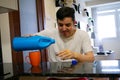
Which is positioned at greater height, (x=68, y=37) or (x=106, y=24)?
(x=106, y=24)

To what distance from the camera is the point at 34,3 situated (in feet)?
8.87

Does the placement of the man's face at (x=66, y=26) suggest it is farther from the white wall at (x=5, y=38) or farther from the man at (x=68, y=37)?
the white wall at (x=5, y=38)

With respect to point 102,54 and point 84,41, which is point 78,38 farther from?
point 102,54

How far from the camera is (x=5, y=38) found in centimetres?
207

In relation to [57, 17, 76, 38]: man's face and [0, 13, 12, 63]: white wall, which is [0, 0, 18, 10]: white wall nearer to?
[57, 17, 76, 38]: man's face

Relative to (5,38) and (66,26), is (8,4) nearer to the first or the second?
(66,26)

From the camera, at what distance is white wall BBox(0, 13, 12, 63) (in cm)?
205

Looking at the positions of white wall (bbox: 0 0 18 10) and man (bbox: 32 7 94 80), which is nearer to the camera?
white wall (bbox: 0 0 18 10)

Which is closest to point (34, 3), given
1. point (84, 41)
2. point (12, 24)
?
point (12, 24)

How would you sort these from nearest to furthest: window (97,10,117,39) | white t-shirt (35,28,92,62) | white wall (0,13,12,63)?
white t-shirt (35,28,92,62)
white wall (0,13,12,63)
window (97,10,117,39)

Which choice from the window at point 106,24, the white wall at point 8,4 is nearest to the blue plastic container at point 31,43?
the white wall at point 8,4

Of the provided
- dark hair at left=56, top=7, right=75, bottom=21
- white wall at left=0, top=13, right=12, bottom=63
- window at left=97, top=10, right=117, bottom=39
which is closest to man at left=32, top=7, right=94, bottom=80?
dark hair at left=56, top=7, right=75, bottom=21

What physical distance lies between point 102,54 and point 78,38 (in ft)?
9.10

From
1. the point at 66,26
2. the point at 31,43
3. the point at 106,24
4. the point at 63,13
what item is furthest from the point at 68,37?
the point at 106,24
